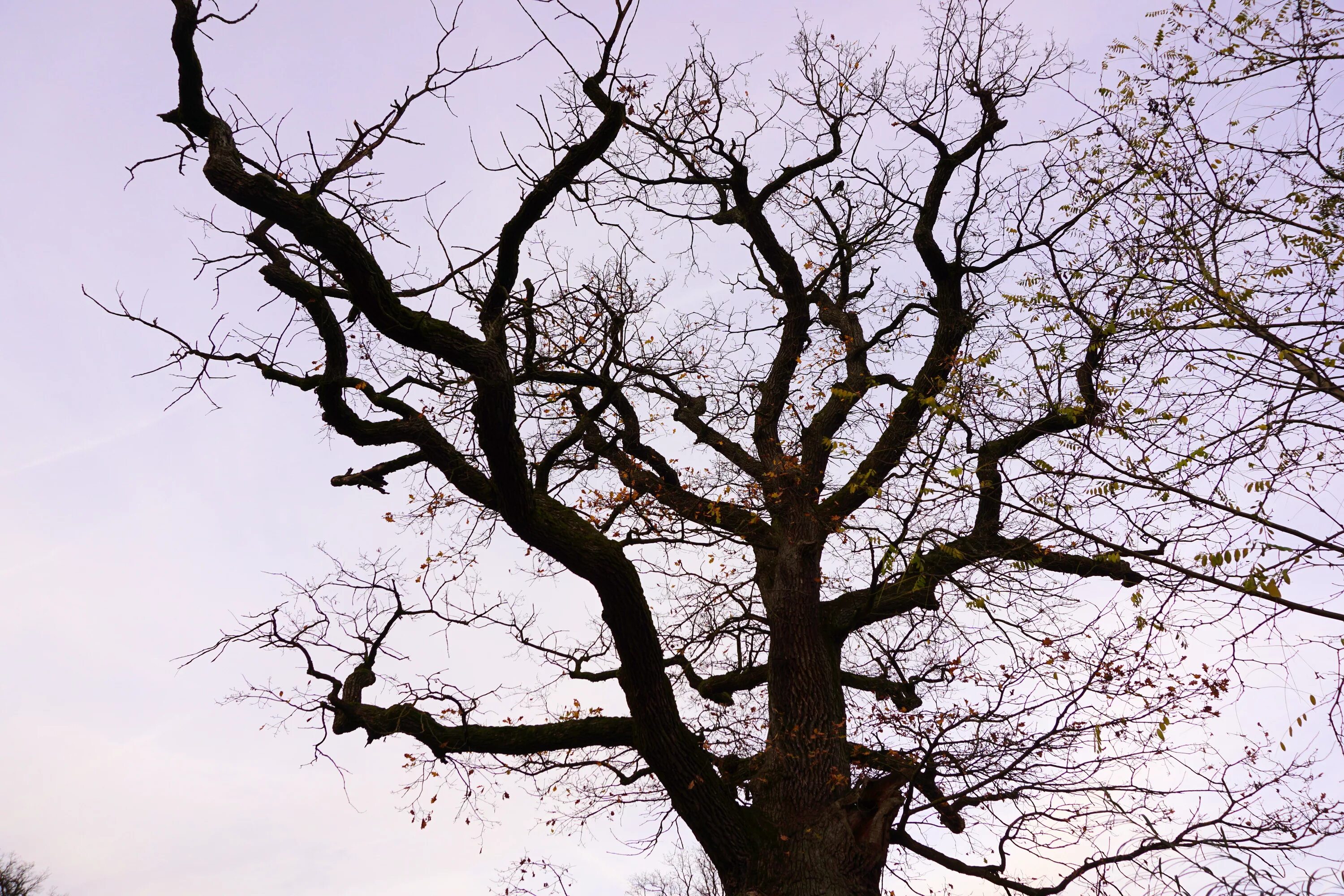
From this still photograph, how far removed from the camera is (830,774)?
6.70 meters

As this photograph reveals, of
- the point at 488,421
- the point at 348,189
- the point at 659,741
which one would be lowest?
the point at 659,741

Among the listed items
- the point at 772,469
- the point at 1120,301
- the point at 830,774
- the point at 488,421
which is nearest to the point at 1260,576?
the point at 1120,301

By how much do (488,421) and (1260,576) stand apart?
4.14m

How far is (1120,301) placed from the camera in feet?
16.5

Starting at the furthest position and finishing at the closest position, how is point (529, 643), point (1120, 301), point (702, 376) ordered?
1. point (702, 376)
2. point (529, 643)
3. point (1120, 301)

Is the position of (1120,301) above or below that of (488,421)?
above

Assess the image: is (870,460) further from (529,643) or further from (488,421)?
(488,421)

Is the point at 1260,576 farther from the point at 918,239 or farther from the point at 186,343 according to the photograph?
the point at 186,343

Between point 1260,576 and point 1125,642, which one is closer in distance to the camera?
point 1260,576

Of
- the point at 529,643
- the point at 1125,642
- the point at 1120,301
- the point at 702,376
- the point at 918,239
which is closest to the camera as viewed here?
the point at 1120,301

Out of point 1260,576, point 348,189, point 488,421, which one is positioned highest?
point 348,189

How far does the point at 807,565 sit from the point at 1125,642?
2.68 meters

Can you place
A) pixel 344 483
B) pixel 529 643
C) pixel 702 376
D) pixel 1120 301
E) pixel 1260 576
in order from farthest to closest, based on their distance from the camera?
pixel 702 376, pixel 529 643, pixel 344 483, pixel 1120 301, pixel 1260 576

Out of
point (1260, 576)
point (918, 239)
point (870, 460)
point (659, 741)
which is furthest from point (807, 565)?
point (1260, 576)
